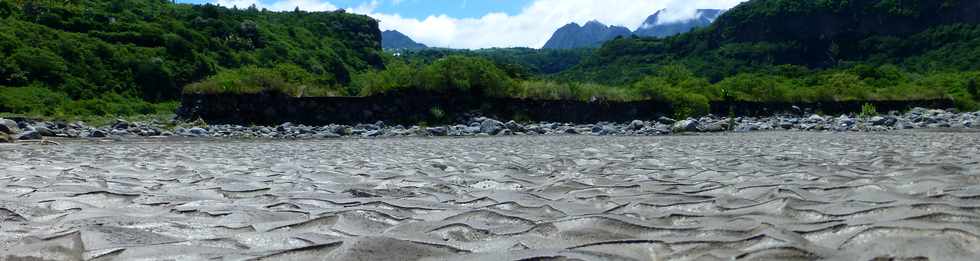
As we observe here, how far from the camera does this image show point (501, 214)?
3484 mm

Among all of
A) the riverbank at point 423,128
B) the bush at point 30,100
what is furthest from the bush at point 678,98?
the bush at point 30,100

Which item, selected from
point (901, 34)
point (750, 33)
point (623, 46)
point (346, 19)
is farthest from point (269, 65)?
point (901, 34)

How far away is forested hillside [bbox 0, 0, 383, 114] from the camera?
33.6m

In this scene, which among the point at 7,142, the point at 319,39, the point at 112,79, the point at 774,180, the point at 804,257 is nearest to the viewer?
the point at 804,257

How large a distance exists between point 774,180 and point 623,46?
250 ft

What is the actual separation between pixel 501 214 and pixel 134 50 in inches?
1712

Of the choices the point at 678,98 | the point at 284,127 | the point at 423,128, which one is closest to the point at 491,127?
the point at 423,128

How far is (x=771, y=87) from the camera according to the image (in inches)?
1046

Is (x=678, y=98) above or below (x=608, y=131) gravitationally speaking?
above

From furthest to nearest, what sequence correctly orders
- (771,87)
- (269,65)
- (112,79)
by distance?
1. (269,65)
2. (112,79)
3. (771,87)

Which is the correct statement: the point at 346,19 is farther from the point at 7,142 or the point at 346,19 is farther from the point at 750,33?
the point at 7,142

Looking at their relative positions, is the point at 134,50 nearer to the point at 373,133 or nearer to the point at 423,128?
the point at 423,128

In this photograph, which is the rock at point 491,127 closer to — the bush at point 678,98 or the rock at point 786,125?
the bush at point 678,98

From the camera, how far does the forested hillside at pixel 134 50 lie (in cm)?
3362
